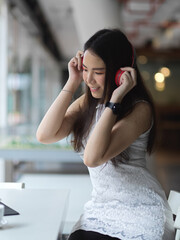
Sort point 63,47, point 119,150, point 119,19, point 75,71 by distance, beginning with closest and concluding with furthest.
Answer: point 119,150
point 75,71
point 119,19
point 63,47

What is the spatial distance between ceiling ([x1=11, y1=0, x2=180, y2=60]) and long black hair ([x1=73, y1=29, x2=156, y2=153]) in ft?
16.5

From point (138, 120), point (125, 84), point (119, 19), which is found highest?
point (119, 19)

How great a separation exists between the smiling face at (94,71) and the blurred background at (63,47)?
0.61m

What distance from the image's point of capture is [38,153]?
173 inches

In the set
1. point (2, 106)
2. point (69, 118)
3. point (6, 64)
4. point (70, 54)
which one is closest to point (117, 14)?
point (6, 64)

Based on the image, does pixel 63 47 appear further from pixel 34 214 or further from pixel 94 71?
pixel 34 214

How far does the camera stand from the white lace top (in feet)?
4.97

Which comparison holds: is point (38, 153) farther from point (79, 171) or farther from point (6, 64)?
point (6, 64)

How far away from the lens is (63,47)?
16.3 m

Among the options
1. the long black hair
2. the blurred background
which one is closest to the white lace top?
the long black hair

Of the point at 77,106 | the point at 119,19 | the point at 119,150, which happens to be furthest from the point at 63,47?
the point at 119,150

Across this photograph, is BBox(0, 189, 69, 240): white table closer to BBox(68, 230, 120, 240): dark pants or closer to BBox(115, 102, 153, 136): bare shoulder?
BBox(68, 230, 120, 240): dark pants

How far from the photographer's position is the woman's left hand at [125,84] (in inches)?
61.3

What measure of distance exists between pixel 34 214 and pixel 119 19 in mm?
6424
